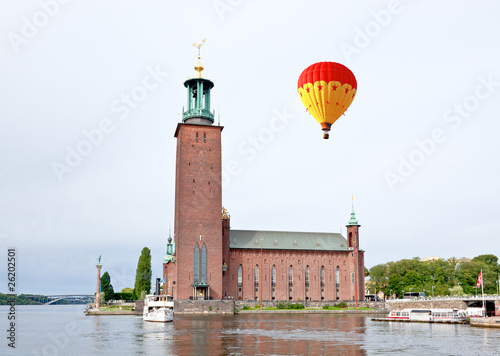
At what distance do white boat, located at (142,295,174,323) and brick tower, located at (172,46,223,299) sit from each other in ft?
62.4

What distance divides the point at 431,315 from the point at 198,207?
146ft

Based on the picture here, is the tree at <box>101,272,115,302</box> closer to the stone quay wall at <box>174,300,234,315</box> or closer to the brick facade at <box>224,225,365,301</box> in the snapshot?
the brick facade at <box>224,225,365,301</box>

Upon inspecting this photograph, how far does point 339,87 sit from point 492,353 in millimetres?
21939

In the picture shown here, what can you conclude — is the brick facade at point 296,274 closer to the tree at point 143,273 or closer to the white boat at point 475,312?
the tree at point 143,273

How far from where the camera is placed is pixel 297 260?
10856cm

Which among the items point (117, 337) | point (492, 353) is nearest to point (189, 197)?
point (117, 337)

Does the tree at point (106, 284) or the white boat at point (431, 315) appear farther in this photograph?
the tree at point (106, 284)

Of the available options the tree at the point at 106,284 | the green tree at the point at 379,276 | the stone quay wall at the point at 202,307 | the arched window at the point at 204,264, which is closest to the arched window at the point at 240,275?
the arched window at the point at 204,264

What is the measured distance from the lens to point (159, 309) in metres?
65.8

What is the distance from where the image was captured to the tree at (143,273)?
11904cm

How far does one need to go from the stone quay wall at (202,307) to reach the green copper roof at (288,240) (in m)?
18.5

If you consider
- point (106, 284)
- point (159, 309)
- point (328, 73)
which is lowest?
point (106, 284)

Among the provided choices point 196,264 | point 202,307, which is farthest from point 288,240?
point 202,307

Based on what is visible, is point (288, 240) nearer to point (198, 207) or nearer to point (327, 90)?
point (198, 207)
